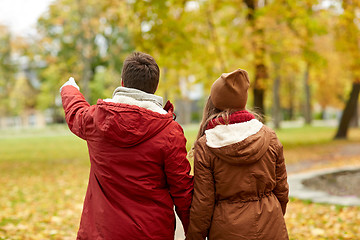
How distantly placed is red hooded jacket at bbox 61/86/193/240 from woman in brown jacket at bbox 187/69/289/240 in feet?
0.62

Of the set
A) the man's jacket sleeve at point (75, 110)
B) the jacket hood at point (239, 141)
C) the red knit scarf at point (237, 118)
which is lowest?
the jacket hood at point (239, 141)

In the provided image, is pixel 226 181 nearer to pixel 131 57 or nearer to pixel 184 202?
pixel 184 202

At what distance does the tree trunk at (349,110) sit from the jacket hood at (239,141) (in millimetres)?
18879

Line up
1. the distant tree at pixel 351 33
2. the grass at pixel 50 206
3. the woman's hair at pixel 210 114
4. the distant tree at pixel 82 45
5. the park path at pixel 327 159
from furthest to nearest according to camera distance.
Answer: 1. the distant tree at pixel 82 45
2. the park path at pixel 327 159
3. the distant tree at pixel 351 33
4. the grass at pixel 50 206
5. the woman's hair at pixel 210 114

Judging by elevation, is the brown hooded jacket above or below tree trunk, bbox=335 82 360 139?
above

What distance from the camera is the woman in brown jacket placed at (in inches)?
97.7

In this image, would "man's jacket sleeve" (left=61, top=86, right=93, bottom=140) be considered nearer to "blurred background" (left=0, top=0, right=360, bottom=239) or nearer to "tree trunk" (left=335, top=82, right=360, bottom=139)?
"blurred background" (left=0, top=0, right=360, bottom=239)

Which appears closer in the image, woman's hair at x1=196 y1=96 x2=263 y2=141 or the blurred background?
woman's hair at x1=196 y1=96 x2=263 y2=141

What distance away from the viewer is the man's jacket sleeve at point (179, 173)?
2.39 metres

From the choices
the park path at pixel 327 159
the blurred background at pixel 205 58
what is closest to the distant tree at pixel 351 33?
the blurred background at pixel 205 58

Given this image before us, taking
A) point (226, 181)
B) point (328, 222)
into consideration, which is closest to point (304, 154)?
point (328, 222)

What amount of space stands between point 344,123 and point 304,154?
7.27m

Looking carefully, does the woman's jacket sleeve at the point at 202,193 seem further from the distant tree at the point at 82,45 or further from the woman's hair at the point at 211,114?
the distant tree at the point at 82,45

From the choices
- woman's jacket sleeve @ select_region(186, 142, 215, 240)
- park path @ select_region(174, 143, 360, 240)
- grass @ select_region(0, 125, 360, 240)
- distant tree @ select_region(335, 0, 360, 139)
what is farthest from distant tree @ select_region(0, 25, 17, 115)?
woman's jacket sleeve @ select_region(186, 142, 215, 240)
